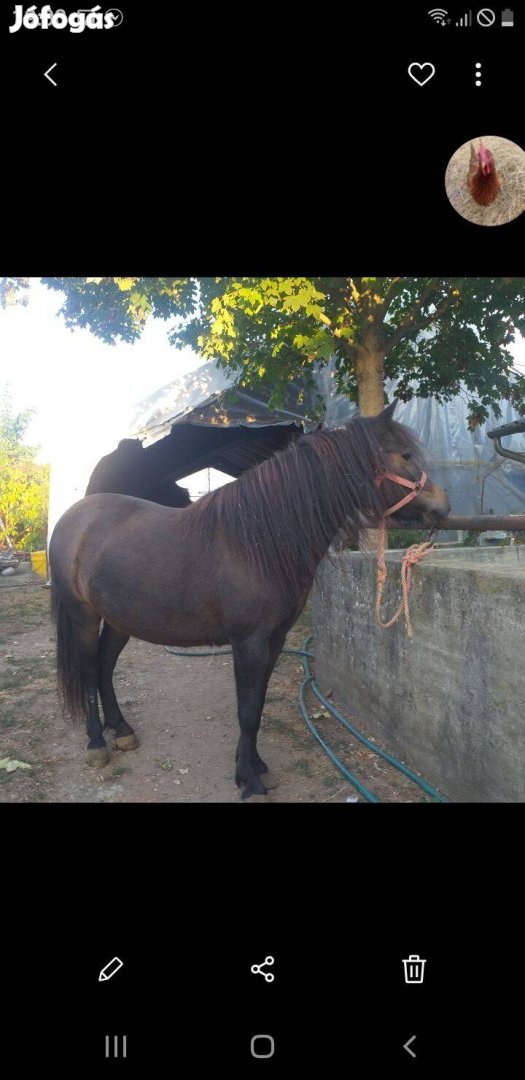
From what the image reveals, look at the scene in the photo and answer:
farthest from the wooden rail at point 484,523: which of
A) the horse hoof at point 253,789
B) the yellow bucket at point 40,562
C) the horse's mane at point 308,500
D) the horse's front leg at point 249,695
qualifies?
the yellow bucket at point 40,562

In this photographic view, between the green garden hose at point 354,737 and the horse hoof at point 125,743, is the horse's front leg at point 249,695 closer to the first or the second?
the green garden hose at point 354,737

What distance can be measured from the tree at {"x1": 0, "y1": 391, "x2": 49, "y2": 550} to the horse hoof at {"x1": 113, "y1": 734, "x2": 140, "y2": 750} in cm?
724

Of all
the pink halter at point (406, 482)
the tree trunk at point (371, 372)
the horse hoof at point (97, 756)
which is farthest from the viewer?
the tree trunk at point (371, 372)

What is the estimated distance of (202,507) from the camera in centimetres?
268

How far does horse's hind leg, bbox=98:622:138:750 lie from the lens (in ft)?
10.9

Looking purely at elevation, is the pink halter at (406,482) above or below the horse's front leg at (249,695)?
above

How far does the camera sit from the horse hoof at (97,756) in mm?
3021

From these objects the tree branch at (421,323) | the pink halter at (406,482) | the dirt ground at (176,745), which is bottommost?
the dirt ground at (176,745)
